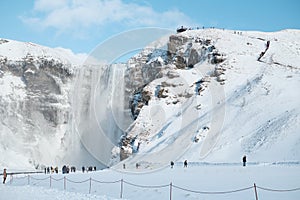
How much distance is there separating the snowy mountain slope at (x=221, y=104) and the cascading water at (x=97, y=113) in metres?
11.6

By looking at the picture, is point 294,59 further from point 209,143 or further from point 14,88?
point 14,88

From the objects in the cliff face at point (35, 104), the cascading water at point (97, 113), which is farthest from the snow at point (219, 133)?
the cascading water at point (97, 113)

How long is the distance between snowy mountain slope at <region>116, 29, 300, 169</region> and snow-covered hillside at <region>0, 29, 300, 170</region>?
141 mm

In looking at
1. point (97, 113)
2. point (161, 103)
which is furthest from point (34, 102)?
point (161, 103)

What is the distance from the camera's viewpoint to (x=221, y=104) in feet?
155

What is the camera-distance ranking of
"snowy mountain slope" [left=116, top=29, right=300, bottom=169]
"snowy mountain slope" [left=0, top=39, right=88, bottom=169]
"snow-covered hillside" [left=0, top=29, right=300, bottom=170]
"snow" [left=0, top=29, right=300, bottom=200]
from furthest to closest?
"snowy mountain slope" [left=0, top=39, right=88, bottom=169] → "snow-covered hillside" [left=0, top=29, right=300, bottom=170] → "snowy mountain slope" [left=116, top=29, right=300, bottom=169] → "snow" [left=0, top=29, right=300, bottom=200]

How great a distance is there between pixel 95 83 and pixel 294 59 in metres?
37.6

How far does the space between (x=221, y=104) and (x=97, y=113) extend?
32.4 m

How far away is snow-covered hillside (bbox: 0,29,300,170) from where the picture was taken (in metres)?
38.3

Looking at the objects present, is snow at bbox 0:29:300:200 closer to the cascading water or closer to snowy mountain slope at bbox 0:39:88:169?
snowy mountain slope at bbox 0:39:88:169

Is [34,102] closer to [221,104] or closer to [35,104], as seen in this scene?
[35,104]

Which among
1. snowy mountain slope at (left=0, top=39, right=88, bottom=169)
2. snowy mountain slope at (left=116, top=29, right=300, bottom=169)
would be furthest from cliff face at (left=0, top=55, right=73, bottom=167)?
snowy mountain slope at (left=116, top=29, right=300, bottom=169)

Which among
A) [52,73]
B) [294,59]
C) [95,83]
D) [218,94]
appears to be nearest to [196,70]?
[218,94]

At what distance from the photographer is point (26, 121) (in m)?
73.6
